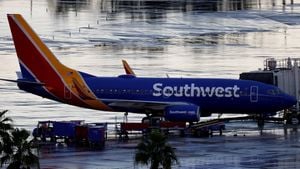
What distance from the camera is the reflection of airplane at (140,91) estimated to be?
72.5 meters

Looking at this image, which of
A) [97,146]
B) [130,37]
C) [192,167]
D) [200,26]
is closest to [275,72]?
[97,146]

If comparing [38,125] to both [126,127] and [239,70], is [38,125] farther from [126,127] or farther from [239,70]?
[239,70]

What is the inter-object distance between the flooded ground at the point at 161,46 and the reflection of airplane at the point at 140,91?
238cm

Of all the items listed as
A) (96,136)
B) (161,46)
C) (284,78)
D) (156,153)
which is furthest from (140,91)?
(161,46)

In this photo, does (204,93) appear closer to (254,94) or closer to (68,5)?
(254,94)

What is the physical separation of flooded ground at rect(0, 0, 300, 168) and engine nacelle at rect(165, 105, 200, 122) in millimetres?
3070

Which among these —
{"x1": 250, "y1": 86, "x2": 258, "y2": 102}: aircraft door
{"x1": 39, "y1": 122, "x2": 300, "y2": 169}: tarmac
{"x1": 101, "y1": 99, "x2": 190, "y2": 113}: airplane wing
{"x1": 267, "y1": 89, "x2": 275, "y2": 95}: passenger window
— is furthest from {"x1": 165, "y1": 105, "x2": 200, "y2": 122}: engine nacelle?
{"x1": 267, "y1": 89, "x2": 275, "y2": 95}: passenger window

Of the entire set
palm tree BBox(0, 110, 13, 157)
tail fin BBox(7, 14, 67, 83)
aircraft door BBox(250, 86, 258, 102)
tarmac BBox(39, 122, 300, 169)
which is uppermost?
tail fin BBox(7, 14, 67, 83)

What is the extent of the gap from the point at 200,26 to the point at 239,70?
40.8 m

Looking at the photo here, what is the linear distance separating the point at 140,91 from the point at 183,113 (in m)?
3.64

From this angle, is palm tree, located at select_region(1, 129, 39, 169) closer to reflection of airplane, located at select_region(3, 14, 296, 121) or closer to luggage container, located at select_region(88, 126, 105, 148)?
luggage container, located at select_region(88, 126, 105, 148)

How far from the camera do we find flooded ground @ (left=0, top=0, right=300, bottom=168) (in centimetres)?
6197

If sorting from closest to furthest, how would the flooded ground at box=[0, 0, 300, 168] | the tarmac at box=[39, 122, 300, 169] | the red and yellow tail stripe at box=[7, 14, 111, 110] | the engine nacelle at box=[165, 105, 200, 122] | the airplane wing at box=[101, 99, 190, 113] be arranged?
1. the tarmac at box=[39, 122, 300, 169]
2. the flooded ground at box=[0, 0, 300, 168]
3. the engine nacelle at box=[165, 105, 200, 122]
4. the airplane wing at box=[101, 99, 190, 113]
5. the red and yellow tail stripe at box=[7, 14, 111, 110]

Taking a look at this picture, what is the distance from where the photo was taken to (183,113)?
71250 mm
